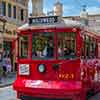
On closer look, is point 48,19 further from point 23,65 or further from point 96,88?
point 96,88

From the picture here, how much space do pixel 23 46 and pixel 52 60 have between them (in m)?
1.28

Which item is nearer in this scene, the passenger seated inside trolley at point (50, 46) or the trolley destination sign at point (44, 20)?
the passenger seated inside trolley at point (50, 46)

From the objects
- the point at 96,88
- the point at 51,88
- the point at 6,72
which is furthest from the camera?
the point at 6,72

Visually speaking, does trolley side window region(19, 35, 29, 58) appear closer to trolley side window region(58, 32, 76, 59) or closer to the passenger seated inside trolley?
the passenger seated inside trolley

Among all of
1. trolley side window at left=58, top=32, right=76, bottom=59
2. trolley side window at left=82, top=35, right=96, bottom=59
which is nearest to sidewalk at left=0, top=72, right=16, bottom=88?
trolley side window at left=82, top=35, right=96, bottom=59

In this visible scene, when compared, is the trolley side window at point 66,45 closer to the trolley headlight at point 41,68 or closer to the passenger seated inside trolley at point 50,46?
the passenger seated inside trolley at point 50,46

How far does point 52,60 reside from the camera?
14.3 metres

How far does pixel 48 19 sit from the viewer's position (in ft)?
48.3

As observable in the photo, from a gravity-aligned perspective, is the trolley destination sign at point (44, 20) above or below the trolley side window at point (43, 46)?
above

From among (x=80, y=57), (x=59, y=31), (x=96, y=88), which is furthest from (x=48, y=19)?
(x=96, y=88)

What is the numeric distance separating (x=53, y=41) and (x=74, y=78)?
144 cm

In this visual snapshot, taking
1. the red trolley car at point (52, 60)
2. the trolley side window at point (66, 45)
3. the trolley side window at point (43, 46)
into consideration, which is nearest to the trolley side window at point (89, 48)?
the red trolley car at point (52, 60)

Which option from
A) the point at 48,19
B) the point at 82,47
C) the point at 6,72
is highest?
the point at 48,19

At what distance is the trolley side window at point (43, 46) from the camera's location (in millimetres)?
14445
